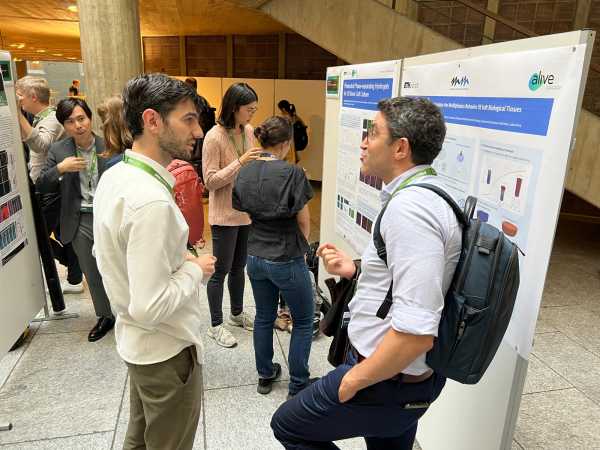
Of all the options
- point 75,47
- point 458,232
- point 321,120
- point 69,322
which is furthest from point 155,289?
point 75,47

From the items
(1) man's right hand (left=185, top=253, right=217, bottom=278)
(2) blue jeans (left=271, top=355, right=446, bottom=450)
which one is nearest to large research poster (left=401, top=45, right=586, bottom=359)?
(2) blue jeans (left=271, top=355, right=446, bottom=450)

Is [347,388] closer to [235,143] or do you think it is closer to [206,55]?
[235,143]

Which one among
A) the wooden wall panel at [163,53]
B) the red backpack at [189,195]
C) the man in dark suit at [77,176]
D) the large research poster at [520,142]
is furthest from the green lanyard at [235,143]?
the wooden wall panel at [163,53]

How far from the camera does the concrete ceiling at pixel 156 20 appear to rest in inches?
307

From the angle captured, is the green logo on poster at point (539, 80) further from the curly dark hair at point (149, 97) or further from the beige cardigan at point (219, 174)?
the beige cardigan at point (219, 174)

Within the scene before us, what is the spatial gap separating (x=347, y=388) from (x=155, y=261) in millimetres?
664

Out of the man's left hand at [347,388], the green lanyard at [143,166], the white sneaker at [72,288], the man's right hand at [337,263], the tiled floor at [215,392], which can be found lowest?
the tiled floor at [215,392]

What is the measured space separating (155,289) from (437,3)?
7105mm

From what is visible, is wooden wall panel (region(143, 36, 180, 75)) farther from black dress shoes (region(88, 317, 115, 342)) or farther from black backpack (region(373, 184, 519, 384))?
black backpack (region(373, 184, 519, 384))

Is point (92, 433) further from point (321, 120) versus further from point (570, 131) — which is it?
point (321, 120)

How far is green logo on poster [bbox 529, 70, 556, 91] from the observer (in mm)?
1314

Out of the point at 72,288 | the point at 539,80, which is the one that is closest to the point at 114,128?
the point at 72,288

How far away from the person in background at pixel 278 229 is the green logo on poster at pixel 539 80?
1132mm

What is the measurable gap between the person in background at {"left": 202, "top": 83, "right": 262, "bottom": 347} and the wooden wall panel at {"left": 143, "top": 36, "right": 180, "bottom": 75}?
9.78m
